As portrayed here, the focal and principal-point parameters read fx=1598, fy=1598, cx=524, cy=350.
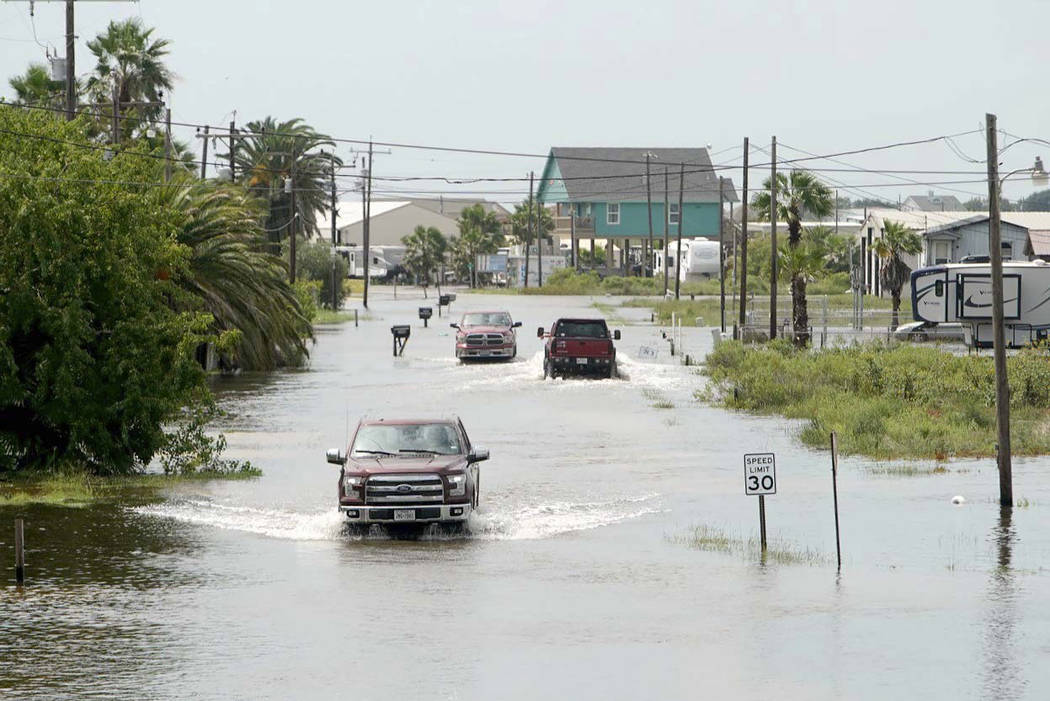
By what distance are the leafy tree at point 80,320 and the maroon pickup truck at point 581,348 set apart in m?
21.9

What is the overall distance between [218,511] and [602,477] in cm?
762

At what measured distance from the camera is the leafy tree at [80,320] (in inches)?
1120

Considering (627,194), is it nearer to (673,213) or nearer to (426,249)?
(673,213)

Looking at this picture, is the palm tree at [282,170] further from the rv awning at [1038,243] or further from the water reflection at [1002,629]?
the water reflection at [1002,629]

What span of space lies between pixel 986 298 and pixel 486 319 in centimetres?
1843

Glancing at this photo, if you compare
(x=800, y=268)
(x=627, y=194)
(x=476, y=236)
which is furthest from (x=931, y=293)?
(x=476, y=236)

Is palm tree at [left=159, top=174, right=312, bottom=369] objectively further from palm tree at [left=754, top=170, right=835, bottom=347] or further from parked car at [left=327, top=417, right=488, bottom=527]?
→ parked car at [left=327, top=417, right=488, bottom=527]

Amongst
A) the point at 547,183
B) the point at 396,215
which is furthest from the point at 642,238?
Result: the point at 396,215

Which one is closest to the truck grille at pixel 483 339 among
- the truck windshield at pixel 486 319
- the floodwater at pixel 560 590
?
the truck windshield at pixel 486 319

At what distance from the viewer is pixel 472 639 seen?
54.1ft

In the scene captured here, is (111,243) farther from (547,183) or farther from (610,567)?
(547,183)

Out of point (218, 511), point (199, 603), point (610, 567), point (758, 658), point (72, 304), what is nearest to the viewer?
point (758, 658)

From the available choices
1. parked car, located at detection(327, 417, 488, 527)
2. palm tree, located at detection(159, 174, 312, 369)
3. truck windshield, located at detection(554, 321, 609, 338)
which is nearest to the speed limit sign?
parked car, located at detection(327, 417, 488, 527)

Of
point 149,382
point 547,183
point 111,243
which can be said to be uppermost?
point 547,183
